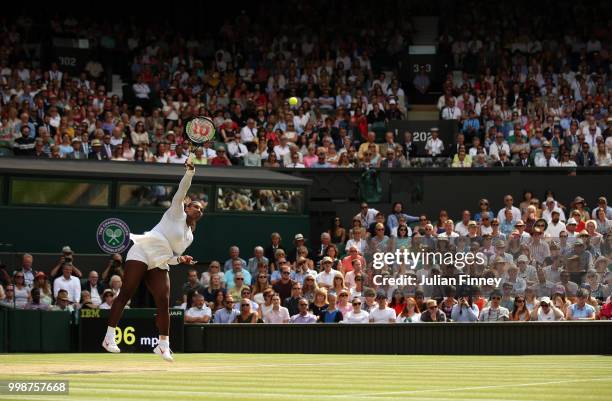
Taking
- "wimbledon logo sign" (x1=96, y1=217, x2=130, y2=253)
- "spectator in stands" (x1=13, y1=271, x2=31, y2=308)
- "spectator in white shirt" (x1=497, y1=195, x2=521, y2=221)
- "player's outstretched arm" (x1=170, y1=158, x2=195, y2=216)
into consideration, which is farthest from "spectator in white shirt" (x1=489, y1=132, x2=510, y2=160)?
"player's outstretched arm" (x1=170, y1=158, x2=195, y2=216)

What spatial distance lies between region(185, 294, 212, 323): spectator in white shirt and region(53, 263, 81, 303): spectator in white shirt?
2236mm

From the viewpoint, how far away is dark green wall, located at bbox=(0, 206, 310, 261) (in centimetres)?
2350

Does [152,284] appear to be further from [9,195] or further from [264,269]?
[9,195]

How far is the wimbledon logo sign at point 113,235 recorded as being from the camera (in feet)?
78.4

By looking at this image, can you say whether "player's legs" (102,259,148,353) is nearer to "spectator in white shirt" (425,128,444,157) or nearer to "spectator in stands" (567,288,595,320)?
"spectator in stands" (567,288,595,320)

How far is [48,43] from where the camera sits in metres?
31.4

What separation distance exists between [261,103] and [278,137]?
2.36 meters

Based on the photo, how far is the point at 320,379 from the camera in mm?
10141

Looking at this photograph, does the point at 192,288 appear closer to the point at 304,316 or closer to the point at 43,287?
the point at 43,287

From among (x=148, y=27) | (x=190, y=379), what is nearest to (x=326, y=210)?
(x=148, y=27)

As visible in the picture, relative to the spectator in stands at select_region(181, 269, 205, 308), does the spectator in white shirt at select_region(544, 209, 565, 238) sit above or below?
above

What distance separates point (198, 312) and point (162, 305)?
23.0 feet

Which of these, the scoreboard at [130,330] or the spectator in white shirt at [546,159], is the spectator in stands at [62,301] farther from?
the spectator in white shirt at [546,159]

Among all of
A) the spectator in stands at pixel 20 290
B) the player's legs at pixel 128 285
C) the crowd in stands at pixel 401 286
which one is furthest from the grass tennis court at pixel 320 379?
the spectator in stands at pixel 20 290
